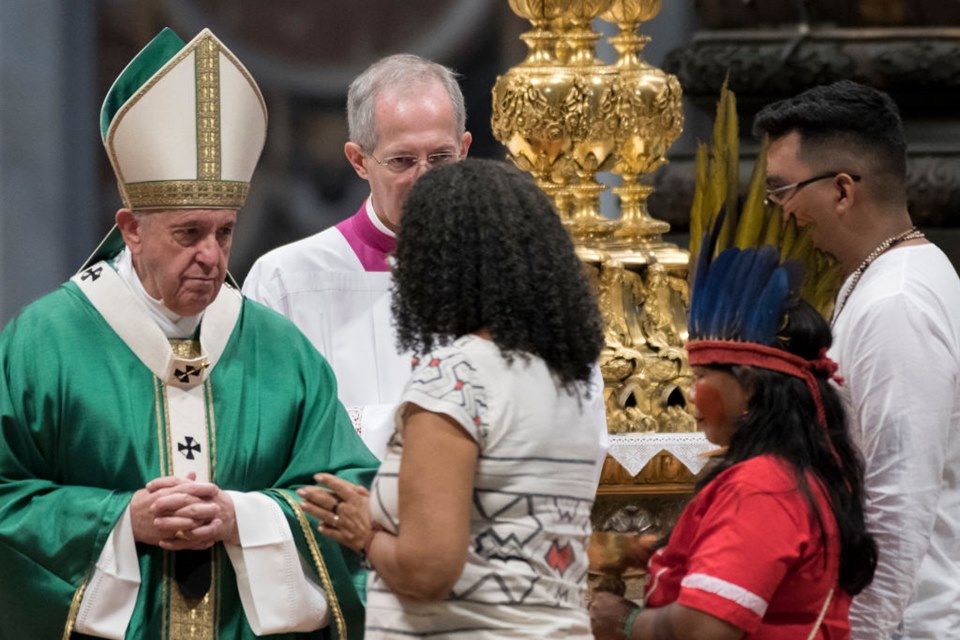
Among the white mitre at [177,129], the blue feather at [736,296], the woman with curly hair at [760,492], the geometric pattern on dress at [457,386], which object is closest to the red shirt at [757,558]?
the woman with curly hair at [760,492]

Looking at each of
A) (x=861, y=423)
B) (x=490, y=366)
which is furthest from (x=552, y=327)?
(x=861, y=423)

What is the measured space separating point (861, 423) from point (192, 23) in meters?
4.09

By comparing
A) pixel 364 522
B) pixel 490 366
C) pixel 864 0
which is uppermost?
pixel 864 0

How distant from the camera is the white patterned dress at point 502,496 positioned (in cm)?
293

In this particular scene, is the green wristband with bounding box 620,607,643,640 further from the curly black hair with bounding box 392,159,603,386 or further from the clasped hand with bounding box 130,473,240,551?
the clasped hand with bounding box 130,473,240,551

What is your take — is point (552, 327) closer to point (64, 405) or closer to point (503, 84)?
point (64, 405)

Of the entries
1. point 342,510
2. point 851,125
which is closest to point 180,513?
point 342,510

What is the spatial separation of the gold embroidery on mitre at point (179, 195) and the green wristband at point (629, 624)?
1.02 metres

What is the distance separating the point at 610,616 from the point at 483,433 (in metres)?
0.50

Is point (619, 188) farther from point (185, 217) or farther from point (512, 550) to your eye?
point (512, 550)

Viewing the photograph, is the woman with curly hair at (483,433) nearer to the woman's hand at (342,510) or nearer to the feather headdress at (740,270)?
the woman's hand at (342,510)

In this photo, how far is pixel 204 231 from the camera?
356cm

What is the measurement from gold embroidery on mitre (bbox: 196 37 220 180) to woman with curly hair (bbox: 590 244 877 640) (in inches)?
36.4

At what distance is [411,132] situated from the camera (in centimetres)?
426
